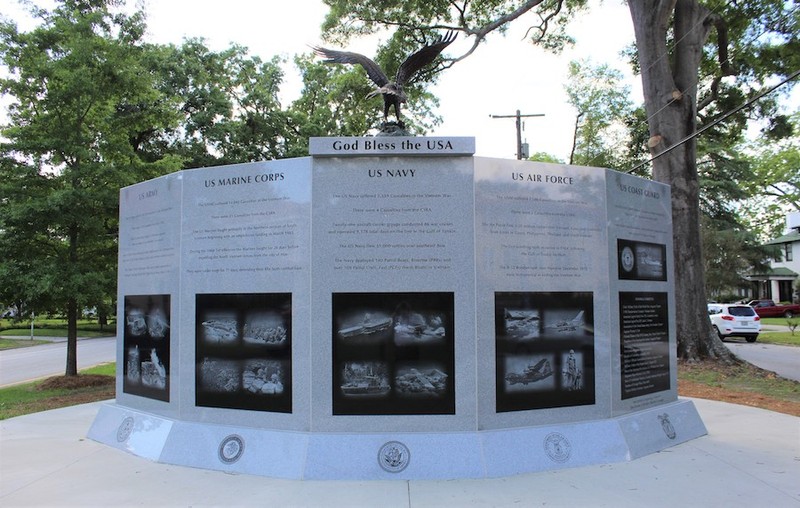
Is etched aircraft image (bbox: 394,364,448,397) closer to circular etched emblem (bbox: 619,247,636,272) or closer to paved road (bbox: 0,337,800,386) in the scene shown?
circular etched emblem (bbox: 619,247,636,272)

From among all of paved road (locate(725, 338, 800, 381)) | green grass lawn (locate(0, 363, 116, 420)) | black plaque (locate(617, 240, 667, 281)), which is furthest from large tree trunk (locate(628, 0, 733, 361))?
green grass lawn (locate(0, 363, 116, 420))

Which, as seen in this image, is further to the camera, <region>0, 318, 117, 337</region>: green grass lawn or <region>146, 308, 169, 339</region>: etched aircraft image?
<region>0, 318, 117, 337</region>: green grass lawn

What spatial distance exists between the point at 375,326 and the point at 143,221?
389 cm

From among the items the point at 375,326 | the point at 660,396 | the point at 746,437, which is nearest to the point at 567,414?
the point at 660,396

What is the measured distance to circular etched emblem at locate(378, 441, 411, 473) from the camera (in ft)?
17.2

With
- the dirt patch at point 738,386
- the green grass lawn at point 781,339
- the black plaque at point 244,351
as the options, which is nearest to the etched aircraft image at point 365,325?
the black plaque at point 244,351

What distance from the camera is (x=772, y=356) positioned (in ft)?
62.5

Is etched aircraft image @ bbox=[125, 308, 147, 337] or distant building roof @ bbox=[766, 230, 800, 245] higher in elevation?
distant building roof @ bbox=[766, 230, 800, 245]

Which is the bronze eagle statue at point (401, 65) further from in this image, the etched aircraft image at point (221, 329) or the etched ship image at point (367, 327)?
the etched aircraft image at point (221, 329)

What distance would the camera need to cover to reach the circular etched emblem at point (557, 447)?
559 cm

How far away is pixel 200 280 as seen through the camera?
20.6 feet

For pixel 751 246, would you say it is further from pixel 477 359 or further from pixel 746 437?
pixel 477 359

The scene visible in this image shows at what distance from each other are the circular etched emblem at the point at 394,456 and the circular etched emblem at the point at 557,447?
5.09 ft

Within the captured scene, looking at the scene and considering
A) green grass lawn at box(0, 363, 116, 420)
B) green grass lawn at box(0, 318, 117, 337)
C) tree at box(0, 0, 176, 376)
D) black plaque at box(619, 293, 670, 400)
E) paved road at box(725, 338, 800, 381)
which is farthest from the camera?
green grass lawn at box(0, 318, 117, 337)
